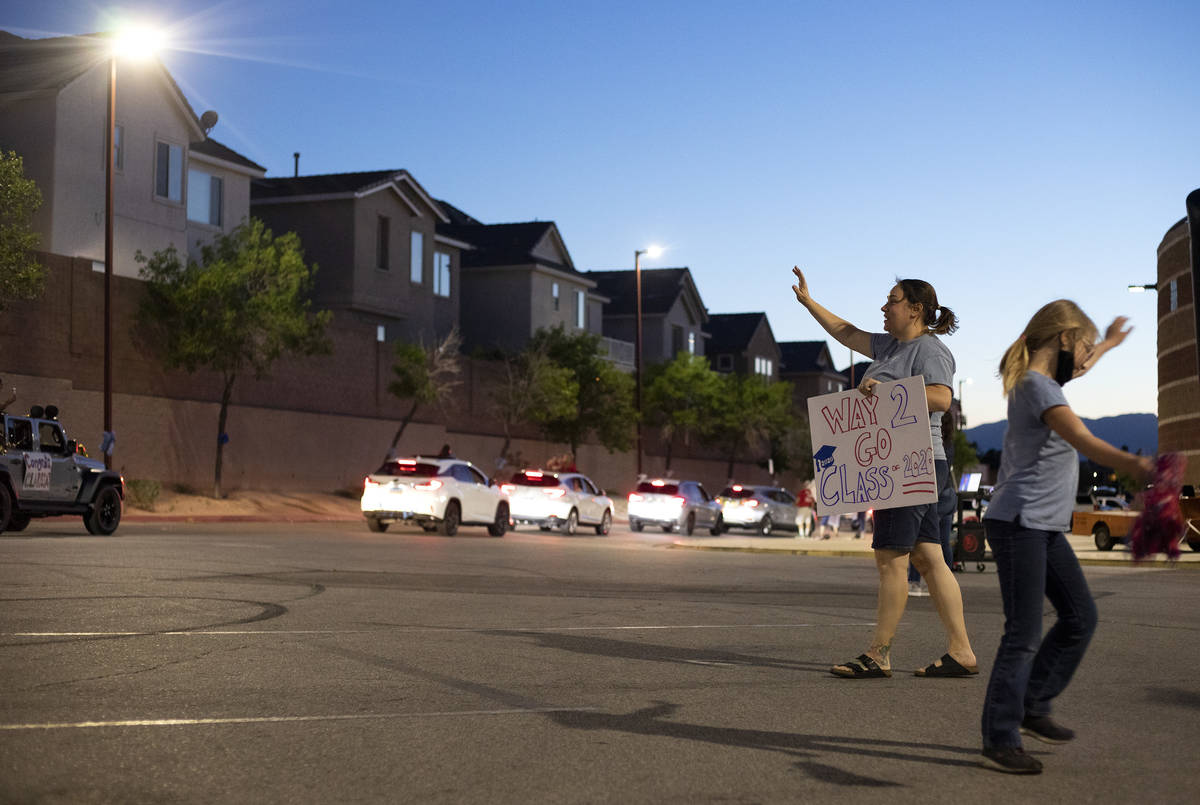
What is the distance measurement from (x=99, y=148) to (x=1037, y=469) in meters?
37.2

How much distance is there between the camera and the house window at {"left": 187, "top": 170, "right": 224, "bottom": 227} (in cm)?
4419

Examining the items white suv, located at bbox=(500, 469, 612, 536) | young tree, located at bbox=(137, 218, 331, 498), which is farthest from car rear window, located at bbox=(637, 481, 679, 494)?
young tree, located at bbox=(137, 218, 331, 498)

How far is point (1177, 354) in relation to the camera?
48.5 m

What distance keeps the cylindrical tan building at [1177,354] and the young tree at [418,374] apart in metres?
23.7

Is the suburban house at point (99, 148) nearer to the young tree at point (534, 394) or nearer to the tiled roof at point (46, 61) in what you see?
the tiled roof at point (46, 61)

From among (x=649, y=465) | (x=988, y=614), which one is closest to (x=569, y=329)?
(x=649, y=465)

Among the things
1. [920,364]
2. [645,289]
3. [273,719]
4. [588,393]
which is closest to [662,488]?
[588,393]

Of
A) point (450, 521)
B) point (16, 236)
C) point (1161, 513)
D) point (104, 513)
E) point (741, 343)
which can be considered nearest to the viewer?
point (1161, 513)

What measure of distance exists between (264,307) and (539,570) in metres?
19.1

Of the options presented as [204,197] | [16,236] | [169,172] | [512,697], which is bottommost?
[512,697]

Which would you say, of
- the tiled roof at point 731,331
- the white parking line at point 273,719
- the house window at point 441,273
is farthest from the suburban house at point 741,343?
the white parking line at point 273,719

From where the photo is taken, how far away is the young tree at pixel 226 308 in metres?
34.6

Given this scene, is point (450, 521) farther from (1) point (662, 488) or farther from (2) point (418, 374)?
(2) point (418, 374)

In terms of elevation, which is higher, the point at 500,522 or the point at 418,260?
the point at 418,260
